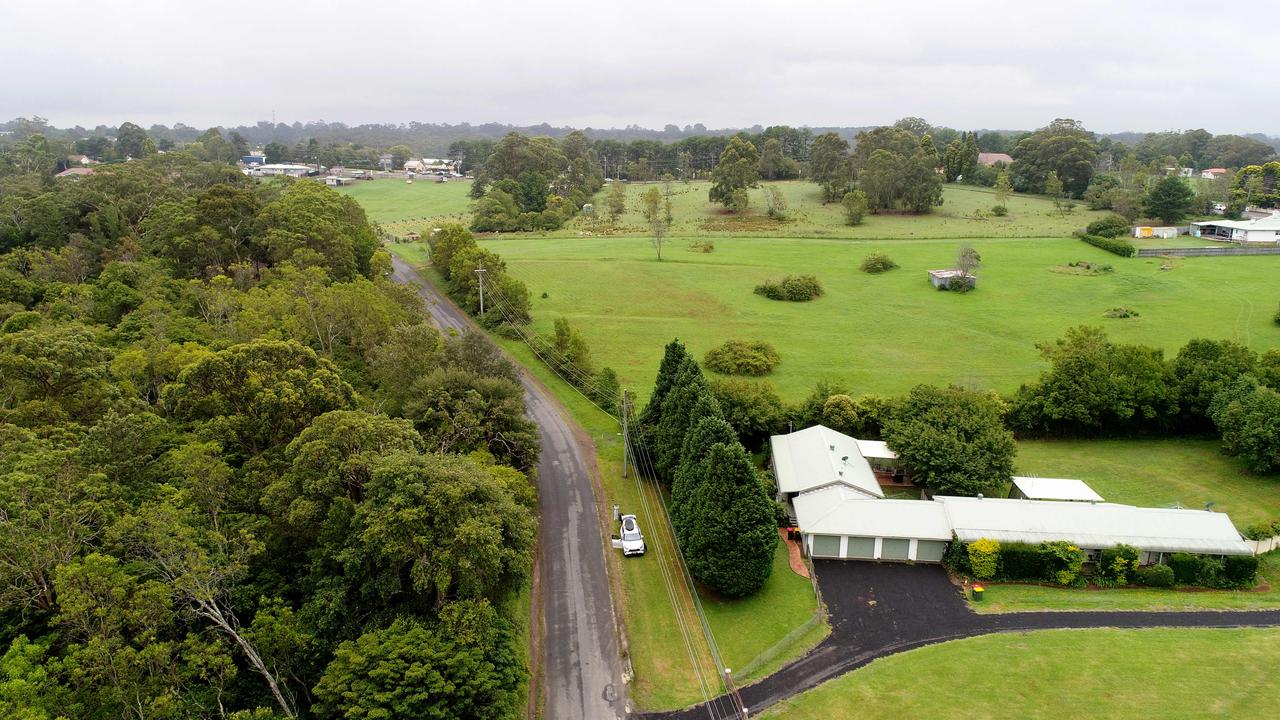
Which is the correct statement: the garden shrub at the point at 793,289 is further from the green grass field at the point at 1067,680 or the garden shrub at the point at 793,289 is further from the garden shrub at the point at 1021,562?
the green grass field at the point at 1067,680

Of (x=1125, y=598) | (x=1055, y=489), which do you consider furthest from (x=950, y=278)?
(x=1125, y=598)

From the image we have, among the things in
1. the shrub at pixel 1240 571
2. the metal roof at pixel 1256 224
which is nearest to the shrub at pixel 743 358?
the shrub at pixel 1240 571

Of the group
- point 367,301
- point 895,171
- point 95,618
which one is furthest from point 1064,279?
point 95,618

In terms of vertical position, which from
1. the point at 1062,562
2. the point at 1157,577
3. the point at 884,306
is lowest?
the point at 1157,577

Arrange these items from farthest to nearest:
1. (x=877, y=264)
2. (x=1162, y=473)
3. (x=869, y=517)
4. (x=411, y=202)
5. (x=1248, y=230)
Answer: (x=411, y=202), (x=1248, y=230), (x=877, y=264), (x=1162, y=473), (x=869, y=517)

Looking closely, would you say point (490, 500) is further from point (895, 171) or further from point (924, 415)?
point (895, 171)

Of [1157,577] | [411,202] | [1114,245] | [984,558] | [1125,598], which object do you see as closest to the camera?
[1125,598]

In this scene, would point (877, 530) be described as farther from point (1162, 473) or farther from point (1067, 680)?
point (1162, 473)

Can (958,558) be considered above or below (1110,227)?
below
